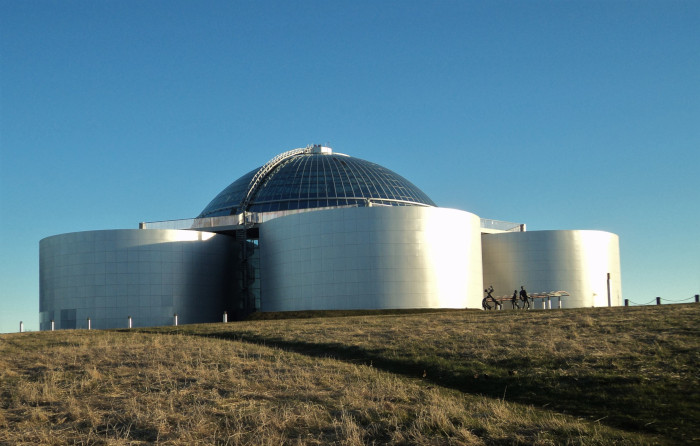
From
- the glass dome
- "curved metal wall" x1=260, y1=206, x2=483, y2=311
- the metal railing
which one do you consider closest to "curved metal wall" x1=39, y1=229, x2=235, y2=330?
"curved metal wall" x1=260, y1=206, x2=483, y2=311

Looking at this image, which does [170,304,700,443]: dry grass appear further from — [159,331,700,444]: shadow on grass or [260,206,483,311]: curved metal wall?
[260,206,483,311]: curved metal wall

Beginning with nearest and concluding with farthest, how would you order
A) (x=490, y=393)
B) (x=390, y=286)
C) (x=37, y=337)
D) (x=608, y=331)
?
1. (x=490, y=393)
2. (x=608, y=331)
3. (x=37, y=337)
4. (x=390, y=286)

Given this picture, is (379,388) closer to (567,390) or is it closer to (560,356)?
(567,390)

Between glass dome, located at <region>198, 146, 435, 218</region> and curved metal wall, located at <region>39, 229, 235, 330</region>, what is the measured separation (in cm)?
931

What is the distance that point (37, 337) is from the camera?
39.2m

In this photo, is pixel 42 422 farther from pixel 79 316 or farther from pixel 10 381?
pixel 79 316

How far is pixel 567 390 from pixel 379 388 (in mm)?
4874

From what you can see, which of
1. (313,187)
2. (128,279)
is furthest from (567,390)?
(313,187)

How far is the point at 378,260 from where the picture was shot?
5978cm

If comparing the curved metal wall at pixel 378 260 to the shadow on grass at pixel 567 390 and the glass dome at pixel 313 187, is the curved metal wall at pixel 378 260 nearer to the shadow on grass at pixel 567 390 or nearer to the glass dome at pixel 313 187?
the glass dome at pixel 313 187

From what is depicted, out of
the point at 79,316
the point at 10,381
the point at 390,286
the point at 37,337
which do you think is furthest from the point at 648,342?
the point at 79,316

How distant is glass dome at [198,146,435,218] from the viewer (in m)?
73.8

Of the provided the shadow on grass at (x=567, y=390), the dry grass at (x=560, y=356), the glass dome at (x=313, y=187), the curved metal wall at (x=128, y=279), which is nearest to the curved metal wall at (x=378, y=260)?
the curved metal wall at (x=128, y=279)

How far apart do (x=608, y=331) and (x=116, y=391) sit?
18.1m
